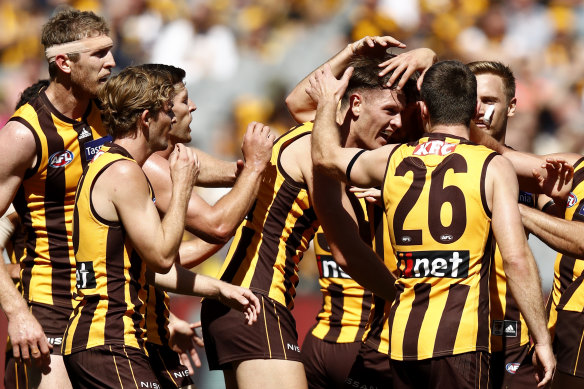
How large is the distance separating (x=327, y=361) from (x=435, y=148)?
1.78m

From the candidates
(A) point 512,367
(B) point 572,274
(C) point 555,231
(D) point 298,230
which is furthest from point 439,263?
(B) point 572,274

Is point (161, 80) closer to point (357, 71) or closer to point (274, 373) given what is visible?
point (357, 71)

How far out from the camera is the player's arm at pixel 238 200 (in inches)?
184

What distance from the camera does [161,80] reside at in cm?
452

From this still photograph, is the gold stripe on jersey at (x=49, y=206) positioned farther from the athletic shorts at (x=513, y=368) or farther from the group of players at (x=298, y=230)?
the athletic shorts at (x=513, y=368)

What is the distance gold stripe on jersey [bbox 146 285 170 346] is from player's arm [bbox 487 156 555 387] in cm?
196

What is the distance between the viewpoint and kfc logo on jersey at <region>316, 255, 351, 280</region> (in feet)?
18.2

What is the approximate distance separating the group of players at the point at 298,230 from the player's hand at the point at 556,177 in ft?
0.05

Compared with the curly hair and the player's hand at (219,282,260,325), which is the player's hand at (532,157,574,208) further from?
the curly hair

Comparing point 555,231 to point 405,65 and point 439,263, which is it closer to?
point 439,263

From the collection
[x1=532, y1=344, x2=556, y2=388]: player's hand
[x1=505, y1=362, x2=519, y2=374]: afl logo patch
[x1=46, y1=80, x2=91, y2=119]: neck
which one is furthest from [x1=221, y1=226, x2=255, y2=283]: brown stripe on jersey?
[x1=505, y1=362, x2=519, y2=374]: afl logo patch

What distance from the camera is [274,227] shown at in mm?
4766

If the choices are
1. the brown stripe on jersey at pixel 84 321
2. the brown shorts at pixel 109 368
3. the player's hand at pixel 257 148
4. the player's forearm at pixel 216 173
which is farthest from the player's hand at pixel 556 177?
the brown stripe on jersey at pixel 84 321

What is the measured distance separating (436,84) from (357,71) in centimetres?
83
